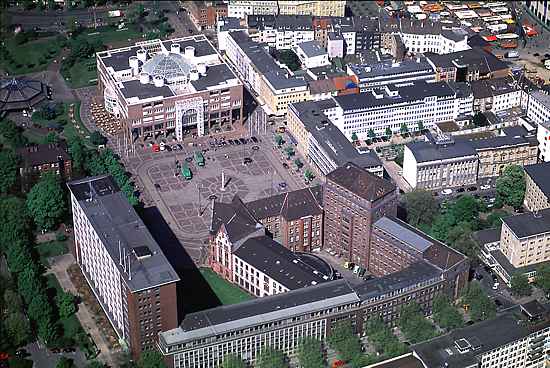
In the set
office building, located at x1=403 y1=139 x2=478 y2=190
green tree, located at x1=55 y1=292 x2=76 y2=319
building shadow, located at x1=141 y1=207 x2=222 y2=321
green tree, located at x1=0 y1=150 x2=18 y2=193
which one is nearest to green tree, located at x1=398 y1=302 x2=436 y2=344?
building shadow, located at x1=141 y1=207 x2=222 y2=321

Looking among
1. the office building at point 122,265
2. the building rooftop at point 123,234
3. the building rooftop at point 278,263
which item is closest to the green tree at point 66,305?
the office building at point 122,265

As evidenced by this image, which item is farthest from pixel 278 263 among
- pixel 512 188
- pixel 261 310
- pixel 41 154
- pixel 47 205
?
pixel 41 154

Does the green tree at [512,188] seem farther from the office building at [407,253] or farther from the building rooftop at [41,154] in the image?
the building rooftop at [41,154]

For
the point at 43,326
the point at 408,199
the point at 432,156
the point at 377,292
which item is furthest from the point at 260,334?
the point at 432,156

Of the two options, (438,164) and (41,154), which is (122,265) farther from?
(438,164)

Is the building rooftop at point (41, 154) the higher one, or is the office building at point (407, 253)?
the building rooftop at point (41, 154)

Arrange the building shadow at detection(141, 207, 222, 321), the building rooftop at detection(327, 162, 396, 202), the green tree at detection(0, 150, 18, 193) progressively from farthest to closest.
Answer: the green tree at detection(0, 150, 18, 193) < the building rooftop at detection(327, 162, 396, 202) < the building shadow at detection(141, 207, 222, 321)

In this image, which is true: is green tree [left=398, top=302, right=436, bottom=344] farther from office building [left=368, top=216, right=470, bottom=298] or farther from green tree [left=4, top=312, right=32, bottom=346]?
green tree [left=4, top=312, right=32, bottom=346]
